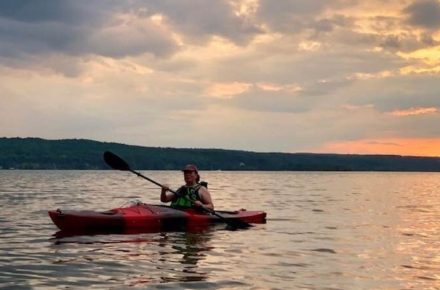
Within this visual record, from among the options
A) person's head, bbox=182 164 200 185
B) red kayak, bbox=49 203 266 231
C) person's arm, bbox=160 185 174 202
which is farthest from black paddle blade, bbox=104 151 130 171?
person's head, bbox=182 164 200 185

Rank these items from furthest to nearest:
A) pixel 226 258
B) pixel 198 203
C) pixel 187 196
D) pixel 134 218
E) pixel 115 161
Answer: pixel 115 161
pixel 187 196
pixel 198 203
pixel 134 218
pixel 226 258

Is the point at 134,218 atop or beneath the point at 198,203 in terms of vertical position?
beneath

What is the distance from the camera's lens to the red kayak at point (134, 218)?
15.1 m

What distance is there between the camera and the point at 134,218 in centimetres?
→ 1562

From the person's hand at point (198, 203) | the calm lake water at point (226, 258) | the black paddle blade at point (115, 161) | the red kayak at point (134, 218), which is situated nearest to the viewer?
the calm lake water at point (226, 258)

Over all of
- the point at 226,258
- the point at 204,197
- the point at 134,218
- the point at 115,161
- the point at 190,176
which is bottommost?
the point at 226,258

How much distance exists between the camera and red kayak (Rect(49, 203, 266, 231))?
49.5 feet

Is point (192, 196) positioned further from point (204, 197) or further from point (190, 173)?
point (190, 173)

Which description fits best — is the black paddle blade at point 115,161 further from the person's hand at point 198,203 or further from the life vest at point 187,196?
the person's hand at point 198,203

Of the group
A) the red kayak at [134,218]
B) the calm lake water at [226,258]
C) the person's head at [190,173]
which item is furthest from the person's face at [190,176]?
the calm lake water at [226,258]

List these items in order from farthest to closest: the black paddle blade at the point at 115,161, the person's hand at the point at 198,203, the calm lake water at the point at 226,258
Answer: the black paddle blade at the point at 115,161
the person's hand at the point at 198,203
the calm lake water at the point at 226,258

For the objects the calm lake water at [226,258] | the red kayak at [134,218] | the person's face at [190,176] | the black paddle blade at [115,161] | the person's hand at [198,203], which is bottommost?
the calm lake water at [226,258]

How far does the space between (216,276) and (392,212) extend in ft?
59.0

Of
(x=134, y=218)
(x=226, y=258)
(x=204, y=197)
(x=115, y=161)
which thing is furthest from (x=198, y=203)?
(x=226, y=258)
